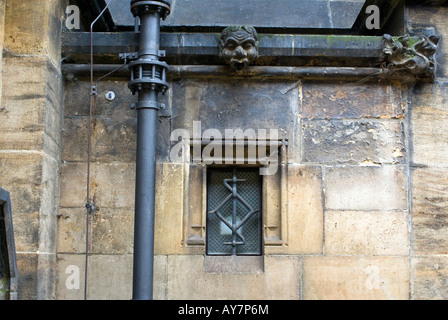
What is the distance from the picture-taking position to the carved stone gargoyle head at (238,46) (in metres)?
5.39

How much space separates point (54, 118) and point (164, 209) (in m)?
1.21

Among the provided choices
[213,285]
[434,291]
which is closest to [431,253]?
[434,291]

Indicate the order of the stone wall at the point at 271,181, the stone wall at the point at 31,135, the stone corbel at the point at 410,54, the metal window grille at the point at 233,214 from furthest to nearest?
the metal window grille at the point at 233,214, the stone corbel at the point at 410,54, the stone wall at the point at 271,181, the stone wall at the point at 31,135

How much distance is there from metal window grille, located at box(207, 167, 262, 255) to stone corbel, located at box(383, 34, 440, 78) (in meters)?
1.53

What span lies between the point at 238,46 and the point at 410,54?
150 cm

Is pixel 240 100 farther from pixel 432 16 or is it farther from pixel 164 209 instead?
pixel 432 16

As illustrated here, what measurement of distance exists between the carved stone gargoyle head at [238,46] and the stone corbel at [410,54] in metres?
1.16

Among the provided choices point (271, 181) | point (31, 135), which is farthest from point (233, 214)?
point (31, 135)

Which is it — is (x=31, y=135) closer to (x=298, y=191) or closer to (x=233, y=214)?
(x=233, y=214)

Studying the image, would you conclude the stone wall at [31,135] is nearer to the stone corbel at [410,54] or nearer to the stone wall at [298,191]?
the stone wall at [298,191]

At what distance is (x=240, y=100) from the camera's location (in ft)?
18.6

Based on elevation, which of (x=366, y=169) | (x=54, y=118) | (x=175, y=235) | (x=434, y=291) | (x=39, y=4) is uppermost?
(x=39, y=4)

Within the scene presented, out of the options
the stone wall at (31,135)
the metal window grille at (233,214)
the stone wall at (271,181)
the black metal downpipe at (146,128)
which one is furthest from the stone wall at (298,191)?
the black metal downpipe at (146,128)

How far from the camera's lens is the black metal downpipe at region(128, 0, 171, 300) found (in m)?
5.01
